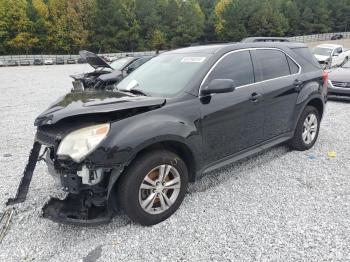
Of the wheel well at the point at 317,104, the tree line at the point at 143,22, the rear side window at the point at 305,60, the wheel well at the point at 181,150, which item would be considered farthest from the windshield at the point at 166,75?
the tree line at the point at 143,22

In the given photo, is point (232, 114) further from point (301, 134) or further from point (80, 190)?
point (80, 190)

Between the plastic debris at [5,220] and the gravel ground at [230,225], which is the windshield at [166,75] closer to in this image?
the gravel ground at [230,225]

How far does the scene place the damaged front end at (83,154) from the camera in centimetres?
276

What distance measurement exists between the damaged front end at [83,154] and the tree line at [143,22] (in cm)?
5360

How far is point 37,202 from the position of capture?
3693 millimetres

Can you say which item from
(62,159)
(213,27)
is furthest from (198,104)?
(213,27)

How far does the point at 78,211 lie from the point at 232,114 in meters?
2.03

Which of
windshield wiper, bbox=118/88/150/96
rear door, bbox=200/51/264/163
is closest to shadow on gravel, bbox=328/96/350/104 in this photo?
rear door, bbox=200/51/264/163

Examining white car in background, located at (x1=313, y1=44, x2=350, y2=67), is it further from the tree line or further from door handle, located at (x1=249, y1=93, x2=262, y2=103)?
the tree line

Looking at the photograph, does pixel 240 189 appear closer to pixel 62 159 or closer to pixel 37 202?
pixel 62 159

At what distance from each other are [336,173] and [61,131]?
3599 millimetres

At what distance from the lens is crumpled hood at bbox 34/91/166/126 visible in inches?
112

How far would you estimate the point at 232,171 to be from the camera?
4359 mm

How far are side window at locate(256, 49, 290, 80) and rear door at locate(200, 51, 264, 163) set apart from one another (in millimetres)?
249
